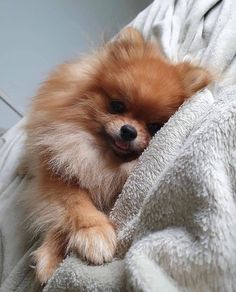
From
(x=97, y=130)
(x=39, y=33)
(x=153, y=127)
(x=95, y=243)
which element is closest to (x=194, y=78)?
(x=153, y=127)

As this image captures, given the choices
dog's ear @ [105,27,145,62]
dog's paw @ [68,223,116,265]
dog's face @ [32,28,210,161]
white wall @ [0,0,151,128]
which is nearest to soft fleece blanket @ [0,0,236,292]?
dog's paw @ [68,223,116,265]

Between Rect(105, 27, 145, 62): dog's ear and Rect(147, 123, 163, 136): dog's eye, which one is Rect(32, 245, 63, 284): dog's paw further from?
Rect(105, 27, 145, 62): dog's ear

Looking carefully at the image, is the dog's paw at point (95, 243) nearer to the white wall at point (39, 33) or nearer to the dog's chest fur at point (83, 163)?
the dog's chest fur at point (83, 163)

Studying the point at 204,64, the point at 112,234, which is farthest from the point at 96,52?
the point at 112,234

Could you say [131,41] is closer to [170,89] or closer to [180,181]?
[170,89]

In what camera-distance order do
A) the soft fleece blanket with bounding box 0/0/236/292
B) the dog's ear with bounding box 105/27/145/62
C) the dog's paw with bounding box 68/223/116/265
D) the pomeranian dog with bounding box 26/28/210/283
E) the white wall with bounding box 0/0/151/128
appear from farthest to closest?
the white wall with bounding box 0/0/151/128 → the dog's ear with bounding box 105/27/145/62 → the pomeranian dog with bounding box 26/28/210/283 → the dog's paw with bounding box 68/223/116/265 → the soft fleece blanket with bounding box 0/0/236/292

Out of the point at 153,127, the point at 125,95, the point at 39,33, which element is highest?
the point at 125,95

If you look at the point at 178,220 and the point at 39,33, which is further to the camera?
the point at 39,33

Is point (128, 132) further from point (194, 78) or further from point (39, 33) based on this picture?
point (39, 33)

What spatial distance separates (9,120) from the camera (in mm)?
2402

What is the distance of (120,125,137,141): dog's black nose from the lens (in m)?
1.06

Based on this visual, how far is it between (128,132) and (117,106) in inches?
4.0

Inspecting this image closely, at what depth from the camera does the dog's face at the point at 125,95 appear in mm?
1101

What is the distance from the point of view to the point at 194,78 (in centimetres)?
115
